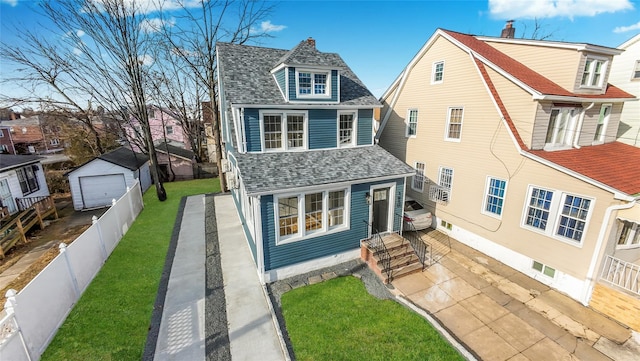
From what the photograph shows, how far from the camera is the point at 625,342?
7.32m

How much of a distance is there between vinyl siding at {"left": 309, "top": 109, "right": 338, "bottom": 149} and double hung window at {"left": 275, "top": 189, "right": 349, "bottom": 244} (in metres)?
2.71

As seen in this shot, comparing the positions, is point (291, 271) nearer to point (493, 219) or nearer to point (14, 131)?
point (493, 219)

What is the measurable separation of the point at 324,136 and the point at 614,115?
14.8 m

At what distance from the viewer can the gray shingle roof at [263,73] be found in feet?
36.5

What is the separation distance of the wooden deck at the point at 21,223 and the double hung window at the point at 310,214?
15092 millimetres

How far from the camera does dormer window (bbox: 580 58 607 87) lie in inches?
444

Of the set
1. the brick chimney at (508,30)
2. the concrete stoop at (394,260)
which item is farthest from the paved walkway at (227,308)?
the brick chimney at (508,30)

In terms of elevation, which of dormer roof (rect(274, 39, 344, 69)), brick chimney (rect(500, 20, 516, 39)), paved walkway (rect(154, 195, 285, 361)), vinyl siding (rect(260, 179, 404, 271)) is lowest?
paved walkway (rect(154, 195, 285, 361))

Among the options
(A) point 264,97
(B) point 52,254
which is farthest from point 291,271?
(B) point 52,254

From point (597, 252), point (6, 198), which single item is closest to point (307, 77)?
point (597, 252)

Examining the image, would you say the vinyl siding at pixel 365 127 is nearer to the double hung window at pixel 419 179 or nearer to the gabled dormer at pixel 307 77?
the gabled dormer at pixel 307 77

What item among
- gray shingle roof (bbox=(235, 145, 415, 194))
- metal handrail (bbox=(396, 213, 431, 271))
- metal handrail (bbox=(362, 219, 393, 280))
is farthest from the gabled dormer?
metal handrail (bbox=(396, 213, 431, 271))

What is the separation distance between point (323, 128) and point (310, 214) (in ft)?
13.8

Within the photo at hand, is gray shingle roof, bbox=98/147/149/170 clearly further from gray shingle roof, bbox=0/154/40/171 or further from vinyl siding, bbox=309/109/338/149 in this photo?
vinyl siding, bbox=309/109/338/149
